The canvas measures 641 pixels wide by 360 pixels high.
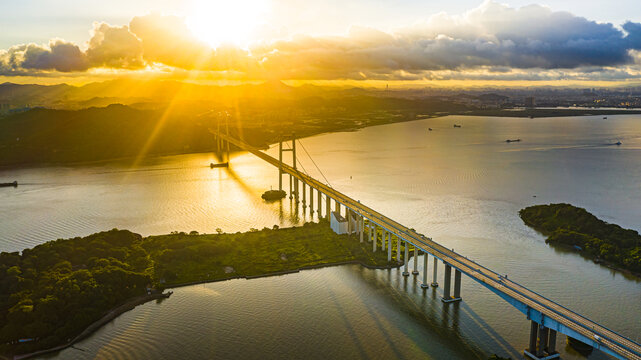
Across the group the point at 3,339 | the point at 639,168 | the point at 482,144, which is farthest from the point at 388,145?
the point at 3,339

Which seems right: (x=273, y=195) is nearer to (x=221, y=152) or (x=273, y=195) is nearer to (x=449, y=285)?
(x=449, y=285)

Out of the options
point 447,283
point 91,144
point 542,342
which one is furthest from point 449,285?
point 91,144

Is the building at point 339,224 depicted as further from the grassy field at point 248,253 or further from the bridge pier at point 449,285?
the bridge pier at point 449,285

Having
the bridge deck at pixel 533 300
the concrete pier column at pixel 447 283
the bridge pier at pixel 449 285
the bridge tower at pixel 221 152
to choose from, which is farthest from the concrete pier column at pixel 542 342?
the bridge tower at pixel 221 152

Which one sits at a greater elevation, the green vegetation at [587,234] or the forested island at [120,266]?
the green vegetation at [587,234]

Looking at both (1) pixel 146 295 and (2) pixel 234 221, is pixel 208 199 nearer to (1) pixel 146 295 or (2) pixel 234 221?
(2) pixel 234 221

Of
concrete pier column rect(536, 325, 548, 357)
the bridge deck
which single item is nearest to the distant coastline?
the bridge deck

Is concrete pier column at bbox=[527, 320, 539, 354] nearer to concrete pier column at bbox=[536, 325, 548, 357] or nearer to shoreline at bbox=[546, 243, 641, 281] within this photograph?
concrete pier column at bbox=[536, 325, 548, 357]

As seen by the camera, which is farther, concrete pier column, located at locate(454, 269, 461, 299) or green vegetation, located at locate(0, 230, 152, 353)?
concrete pier column, located at locate(454, 269, 461, 299)
